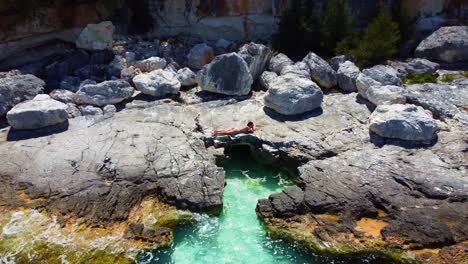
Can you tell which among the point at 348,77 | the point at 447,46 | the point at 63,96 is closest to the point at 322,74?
the point at 348,77

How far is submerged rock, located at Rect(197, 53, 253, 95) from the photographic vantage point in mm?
14227

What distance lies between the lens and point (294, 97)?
1314cm

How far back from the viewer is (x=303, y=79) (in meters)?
13.6

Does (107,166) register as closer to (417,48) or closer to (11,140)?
(11,140)

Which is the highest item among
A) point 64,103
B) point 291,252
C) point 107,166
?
point 64,103

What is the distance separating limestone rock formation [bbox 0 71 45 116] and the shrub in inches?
426

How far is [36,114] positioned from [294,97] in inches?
286

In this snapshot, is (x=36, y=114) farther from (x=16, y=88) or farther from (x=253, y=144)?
(x=253, y=144)

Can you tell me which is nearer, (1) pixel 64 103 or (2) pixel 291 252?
(2) pixel 291 252

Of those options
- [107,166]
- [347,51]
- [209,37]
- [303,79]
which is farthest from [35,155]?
[347,51]

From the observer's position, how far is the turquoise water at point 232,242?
925cm

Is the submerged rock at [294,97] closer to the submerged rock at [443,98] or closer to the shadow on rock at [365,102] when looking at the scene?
the shadow on rock at [365,102]

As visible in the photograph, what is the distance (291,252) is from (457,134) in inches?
238

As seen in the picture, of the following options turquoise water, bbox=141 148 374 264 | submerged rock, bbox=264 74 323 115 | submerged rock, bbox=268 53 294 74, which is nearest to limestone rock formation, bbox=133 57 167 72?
submerged rock, bbox=268 53 294 74
